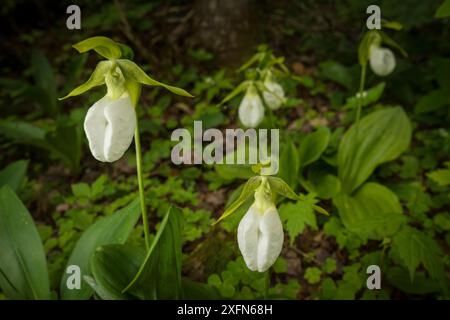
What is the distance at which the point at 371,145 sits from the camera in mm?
2031

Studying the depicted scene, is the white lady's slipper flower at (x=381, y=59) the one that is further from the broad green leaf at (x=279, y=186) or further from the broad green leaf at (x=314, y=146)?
the broad green leaf at (x=279, y=186)

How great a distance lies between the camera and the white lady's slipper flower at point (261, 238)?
105 centimetres

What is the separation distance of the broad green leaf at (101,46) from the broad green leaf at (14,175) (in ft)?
3.42

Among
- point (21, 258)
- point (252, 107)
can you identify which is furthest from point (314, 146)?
point (21, 258)

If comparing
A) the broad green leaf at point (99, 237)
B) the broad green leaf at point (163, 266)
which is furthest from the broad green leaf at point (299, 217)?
the broad green leaf at point (99, 237)

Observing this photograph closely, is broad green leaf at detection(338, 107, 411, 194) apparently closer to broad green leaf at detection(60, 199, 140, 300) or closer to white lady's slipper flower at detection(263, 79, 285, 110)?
white lady's slipper flower at detection(263, 79, 285, 110)

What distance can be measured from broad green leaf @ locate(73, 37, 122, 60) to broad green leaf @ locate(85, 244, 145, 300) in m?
0.57

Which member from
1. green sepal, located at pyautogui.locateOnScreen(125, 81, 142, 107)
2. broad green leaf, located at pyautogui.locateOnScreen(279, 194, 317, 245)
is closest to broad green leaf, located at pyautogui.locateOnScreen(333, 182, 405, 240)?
A: broad green leaf, located at pyautogui.locateOnScreen(279, 194, 317, 245)

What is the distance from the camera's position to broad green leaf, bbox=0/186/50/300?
1418 millimetres

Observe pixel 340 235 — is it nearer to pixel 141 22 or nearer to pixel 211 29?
pixel 211 29

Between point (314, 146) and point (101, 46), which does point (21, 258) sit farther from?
point (314, 146)

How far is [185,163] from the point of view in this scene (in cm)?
235
